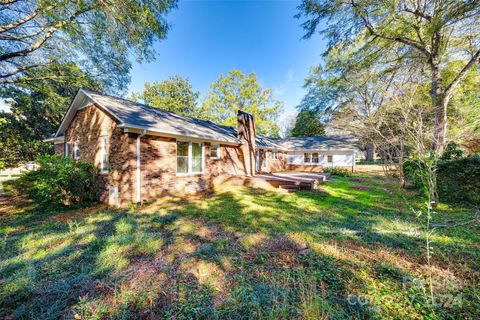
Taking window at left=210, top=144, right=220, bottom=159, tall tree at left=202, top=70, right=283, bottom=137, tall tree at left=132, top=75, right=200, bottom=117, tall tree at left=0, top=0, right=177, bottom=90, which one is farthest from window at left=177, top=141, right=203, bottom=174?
tall tree at left=132, top=75, right=200, bottom=117

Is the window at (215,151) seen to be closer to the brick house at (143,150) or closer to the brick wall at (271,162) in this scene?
the brick house at (143,150)

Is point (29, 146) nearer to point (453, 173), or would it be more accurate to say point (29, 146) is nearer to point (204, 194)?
point (204, 194)

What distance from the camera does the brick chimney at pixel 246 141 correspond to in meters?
12.2

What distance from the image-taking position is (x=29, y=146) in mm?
16828

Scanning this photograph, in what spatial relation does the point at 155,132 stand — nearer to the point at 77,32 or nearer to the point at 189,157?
the point at 189,157

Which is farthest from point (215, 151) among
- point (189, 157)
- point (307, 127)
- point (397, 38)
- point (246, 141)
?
point (307, 127)

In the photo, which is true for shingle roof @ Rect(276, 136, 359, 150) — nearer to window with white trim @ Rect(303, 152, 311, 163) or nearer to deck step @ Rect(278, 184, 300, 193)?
window with white trim @ Rect(303, 152, 311, 163)

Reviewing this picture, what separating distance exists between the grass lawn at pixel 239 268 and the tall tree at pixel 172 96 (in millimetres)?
28060

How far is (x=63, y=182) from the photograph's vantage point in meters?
6.49

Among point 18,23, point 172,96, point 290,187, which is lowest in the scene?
point 290,187

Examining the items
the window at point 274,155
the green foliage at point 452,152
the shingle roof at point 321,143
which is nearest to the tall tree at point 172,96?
the shingle roof at point 321,143

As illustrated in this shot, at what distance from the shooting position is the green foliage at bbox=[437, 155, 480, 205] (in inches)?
244

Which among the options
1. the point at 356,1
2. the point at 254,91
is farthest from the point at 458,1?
the point at 254,91

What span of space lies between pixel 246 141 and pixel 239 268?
9.96 metres
